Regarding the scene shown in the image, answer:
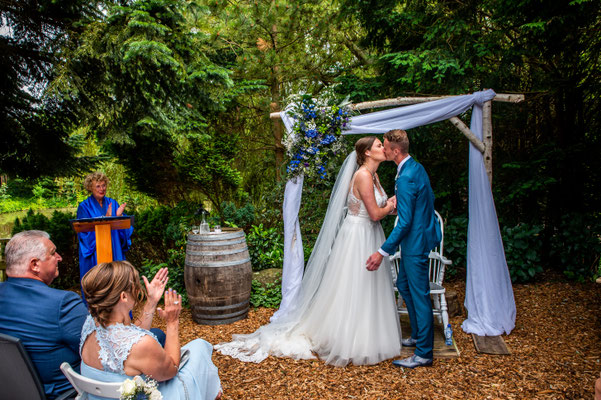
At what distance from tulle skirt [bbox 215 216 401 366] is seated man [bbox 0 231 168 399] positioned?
186 cm

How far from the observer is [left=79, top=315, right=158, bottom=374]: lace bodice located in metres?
1.87

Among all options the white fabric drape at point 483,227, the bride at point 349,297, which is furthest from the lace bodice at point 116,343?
the white fabric drape at point 483,227

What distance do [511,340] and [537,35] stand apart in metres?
3.74

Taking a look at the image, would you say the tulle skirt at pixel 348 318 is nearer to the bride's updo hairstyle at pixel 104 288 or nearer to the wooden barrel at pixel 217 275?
the wooden barrel at pixel 217 275

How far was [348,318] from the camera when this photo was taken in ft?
11.9

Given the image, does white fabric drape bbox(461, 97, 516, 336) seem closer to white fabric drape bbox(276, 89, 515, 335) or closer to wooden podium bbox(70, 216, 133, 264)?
white fabric drape bbox(276, 89, 515, 335)

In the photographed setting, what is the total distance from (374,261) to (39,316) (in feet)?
8.00

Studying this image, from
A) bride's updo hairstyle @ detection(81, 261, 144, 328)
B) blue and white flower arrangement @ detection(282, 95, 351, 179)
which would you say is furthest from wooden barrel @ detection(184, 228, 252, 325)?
bride's updo hairstyle @ detection(81, 261, 144, 328)

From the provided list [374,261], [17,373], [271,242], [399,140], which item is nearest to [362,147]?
[399,140]

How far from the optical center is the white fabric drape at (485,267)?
413 centimetres

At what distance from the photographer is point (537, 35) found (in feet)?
16.3

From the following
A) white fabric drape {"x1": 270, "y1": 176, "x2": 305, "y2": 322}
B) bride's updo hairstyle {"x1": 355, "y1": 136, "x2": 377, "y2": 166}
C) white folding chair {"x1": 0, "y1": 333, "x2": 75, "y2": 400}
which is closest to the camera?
white folding chair {"x1": 0, "y1": 333, "x2": 75, "y2": 400}

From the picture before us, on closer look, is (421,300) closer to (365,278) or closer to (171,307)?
(365,278)

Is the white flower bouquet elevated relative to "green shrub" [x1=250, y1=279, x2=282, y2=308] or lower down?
elevated
